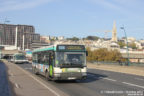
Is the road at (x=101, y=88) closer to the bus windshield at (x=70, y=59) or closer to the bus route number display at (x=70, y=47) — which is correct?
the bus windshield at (x=70, y=59)

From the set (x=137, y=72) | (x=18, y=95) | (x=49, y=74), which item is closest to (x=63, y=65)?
(x=49, y=74)

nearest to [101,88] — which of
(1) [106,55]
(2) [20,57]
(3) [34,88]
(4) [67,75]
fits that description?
(4) [67,75]

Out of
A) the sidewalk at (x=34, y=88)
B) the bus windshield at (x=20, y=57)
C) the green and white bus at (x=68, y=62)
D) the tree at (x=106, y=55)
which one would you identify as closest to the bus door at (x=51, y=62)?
the green and white bus at (x=68, y=62)

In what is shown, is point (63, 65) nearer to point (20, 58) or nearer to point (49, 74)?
point (49, 74)

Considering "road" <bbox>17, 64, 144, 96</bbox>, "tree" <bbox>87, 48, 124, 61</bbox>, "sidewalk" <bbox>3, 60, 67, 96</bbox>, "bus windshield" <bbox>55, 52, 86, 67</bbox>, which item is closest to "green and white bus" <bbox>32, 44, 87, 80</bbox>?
"bus windshield" <bbox>55, 52, 86, 67</bbox>

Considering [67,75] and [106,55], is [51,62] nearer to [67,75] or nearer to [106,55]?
[67,75]

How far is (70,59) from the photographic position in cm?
1655

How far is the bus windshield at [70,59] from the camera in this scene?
16.4m

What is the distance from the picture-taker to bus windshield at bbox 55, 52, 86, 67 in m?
16.4

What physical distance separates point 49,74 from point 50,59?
1137 mm

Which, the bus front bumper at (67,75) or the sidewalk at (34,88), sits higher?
the bus front bumper at (67,75)

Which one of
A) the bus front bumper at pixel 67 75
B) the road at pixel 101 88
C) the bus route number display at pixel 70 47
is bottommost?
the road at pixel 101 88

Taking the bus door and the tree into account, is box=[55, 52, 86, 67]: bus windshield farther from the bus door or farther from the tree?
the tree

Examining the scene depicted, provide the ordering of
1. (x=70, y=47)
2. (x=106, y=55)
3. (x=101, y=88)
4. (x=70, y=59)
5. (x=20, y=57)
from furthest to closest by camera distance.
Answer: (x=106, y=55) → (x=20, y=57) → (x=70, y=47) → (x=70, y=59) → (x=101, y=88)
